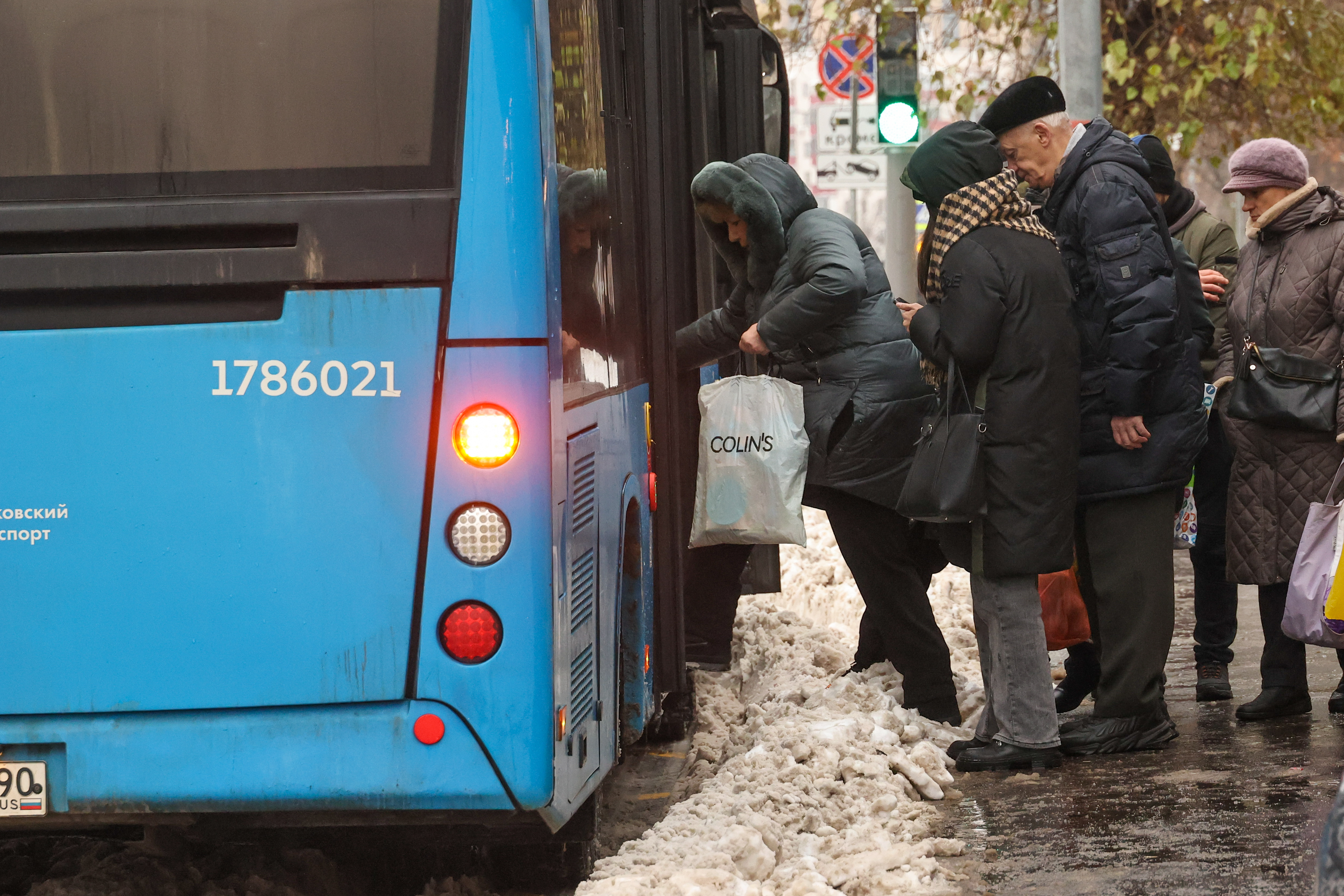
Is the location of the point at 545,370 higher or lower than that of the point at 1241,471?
higher

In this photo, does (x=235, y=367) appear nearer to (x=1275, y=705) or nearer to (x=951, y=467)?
(x=951, y=467)

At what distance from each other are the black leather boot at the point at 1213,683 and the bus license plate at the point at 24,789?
4695 millimetres

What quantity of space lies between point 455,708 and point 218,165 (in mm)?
1311

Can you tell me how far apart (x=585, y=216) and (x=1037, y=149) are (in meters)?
2.14

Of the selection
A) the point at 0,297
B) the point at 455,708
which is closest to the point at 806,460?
the point at 455,708

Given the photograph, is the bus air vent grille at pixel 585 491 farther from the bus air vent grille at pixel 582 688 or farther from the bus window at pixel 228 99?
the bus window at pixel 228 99

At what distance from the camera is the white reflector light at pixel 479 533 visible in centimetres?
363

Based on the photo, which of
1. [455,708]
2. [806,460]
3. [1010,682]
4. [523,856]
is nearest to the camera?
[455,708]

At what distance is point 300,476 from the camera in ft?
11.9

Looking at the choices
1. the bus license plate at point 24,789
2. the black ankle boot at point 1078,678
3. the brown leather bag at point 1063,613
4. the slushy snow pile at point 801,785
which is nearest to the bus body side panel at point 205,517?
the bus license plate at point 24,789

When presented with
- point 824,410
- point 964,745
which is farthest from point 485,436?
point 964,745

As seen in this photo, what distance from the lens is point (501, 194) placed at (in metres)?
3.64

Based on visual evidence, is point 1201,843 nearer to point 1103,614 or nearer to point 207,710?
point 1103,614

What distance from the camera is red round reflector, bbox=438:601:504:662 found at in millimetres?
3637
